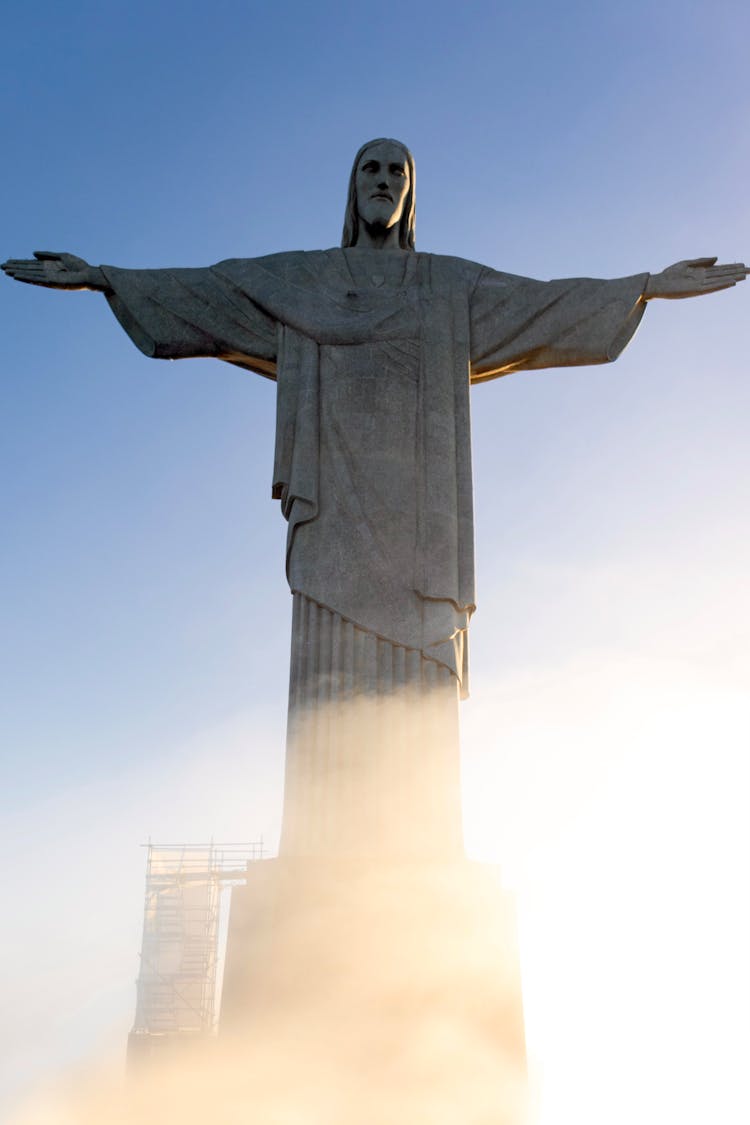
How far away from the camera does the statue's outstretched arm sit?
9398 mm

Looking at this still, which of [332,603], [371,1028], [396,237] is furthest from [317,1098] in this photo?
[396,237]

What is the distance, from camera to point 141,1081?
6.89m

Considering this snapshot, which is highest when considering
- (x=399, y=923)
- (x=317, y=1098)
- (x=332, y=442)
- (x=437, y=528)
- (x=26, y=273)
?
(x=26, y=273)

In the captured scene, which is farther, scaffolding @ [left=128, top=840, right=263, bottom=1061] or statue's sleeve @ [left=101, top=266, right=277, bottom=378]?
scaffolding @ [left=128, top=840, right=263, bottom=1061]

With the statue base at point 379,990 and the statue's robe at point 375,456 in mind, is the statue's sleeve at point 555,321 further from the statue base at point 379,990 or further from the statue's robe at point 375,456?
the statue base at point 379,990

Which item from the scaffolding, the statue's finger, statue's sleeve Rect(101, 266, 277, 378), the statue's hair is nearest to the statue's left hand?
the statue's finger

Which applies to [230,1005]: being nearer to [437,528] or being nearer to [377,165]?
[437,528]

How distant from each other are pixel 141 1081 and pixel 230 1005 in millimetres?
677

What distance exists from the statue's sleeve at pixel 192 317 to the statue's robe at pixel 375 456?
0.01m

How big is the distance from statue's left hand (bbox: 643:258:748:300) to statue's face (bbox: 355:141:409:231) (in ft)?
7.52

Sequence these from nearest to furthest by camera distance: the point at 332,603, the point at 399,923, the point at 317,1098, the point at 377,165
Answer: the point at 317,1098 < the point at 399,923 < the point at 332,603 < the point at 377,165

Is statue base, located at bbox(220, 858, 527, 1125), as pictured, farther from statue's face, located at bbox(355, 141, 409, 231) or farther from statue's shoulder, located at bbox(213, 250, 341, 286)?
statue's face, located at bbox(355, 141, 409, 231)

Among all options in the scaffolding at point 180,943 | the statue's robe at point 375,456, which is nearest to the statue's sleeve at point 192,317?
the statue's robe at point 375,456

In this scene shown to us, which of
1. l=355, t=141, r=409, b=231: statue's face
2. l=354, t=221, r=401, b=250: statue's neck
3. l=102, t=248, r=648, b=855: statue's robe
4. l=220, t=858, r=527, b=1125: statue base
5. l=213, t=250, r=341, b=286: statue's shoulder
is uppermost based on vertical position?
l=355, t=141, r=409, b=231: statue's face
